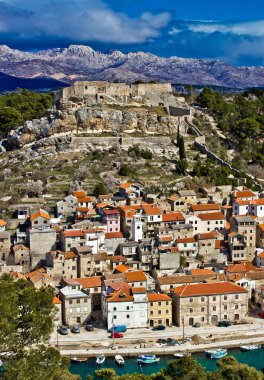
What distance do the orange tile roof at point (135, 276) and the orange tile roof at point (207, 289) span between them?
211 cm

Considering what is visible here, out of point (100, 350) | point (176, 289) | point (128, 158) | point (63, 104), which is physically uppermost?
point (63, 104)


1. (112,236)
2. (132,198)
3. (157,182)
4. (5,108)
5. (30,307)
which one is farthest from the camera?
(5,108)

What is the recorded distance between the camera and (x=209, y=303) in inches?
1233

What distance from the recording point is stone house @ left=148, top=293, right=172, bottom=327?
3102 cm

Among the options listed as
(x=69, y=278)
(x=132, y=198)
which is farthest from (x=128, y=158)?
(x=69, y=278)

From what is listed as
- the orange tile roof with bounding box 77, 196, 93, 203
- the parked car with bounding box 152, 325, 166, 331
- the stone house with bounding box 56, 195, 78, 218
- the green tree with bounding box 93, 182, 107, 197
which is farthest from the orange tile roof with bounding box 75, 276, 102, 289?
the green tree with bounding box 93, 182, 107, 197

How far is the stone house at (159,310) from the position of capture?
102 ft

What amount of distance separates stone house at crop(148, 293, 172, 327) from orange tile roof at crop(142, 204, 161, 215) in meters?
8.72

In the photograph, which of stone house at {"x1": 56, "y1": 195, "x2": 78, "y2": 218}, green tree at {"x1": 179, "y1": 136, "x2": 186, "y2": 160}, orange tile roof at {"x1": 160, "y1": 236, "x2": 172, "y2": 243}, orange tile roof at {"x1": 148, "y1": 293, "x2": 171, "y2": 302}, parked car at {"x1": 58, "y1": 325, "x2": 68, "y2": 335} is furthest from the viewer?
green tree at {"x1": 179, "y1": 136, "x2": 186, "y2": 160}

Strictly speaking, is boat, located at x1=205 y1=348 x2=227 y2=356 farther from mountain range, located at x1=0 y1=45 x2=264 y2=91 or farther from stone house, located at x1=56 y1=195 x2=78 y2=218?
mountain range, located at x1=0 y1=45 x2=264 y2=91

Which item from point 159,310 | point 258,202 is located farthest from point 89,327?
point 258,202

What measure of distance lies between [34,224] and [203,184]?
13529 millimetres

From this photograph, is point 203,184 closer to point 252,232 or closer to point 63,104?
point 252,232

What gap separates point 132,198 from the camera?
41.7 m
